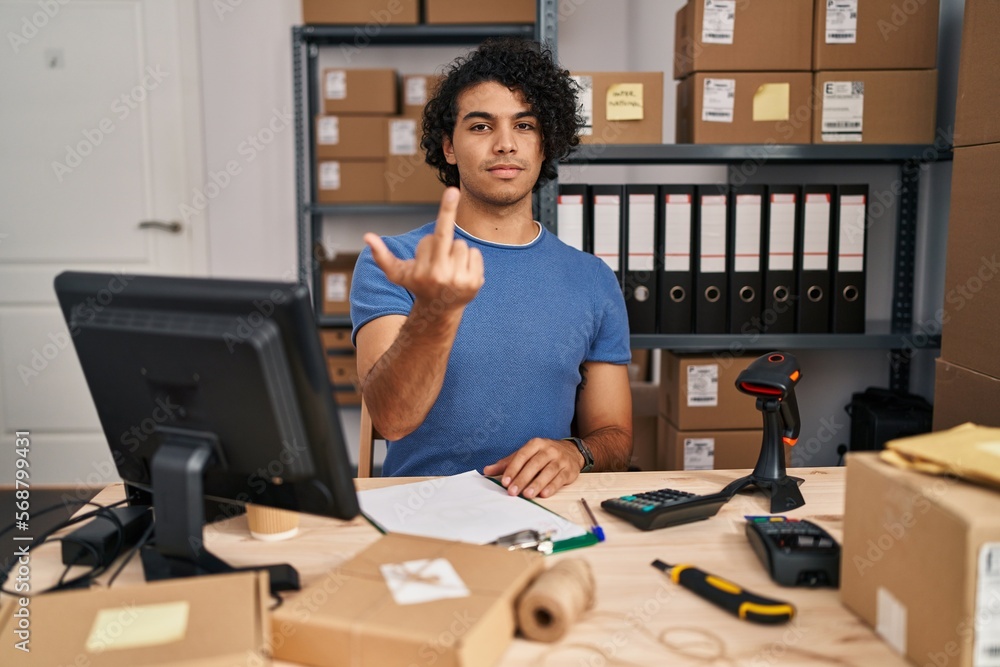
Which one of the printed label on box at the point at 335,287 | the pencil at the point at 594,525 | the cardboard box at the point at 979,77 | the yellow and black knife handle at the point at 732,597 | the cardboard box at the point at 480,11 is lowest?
the pencil at the point at 594,525

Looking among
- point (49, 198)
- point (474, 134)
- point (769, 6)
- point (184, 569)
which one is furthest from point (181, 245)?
point (184, 569)

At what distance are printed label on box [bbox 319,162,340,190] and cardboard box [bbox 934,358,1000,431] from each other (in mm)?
2066

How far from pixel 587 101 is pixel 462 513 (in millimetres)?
1279

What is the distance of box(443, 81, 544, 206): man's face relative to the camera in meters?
1.53

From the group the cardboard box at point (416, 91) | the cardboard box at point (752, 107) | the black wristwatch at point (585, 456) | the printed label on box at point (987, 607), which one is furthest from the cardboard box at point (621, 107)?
the printed label on box at point (987, 607)

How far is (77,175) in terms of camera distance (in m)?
3.10

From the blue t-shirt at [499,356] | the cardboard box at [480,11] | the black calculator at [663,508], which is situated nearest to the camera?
the black calculator at [663,508]

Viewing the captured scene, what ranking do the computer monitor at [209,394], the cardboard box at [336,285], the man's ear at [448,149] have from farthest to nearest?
the cardboard box at [336,285] → the man's ear at [448,149] → the computer monitor at [209,394]

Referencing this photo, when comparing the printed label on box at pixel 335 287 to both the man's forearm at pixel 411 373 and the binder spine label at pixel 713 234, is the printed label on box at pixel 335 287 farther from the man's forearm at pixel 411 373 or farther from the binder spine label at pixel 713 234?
the man's forearm at pixel 411 373

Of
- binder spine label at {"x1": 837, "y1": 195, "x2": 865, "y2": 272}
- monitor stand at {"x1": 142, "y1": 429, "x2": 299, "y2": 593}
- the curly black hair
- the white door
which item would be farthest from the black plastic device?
the white door

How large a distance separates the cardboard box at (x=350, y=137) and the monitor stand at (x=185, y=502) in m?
2.17

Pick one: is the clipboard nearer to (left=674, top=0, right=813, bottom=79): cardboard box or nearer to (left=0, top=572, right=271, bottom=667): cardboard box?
(left=0, top=572, right=271, bottom=667): cardboard box

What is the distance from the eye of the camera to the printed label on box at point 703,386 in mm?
1993

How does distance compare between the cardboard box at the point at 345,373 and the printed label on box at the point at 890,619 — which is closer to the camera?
the printed label on box at the point at 890,619
